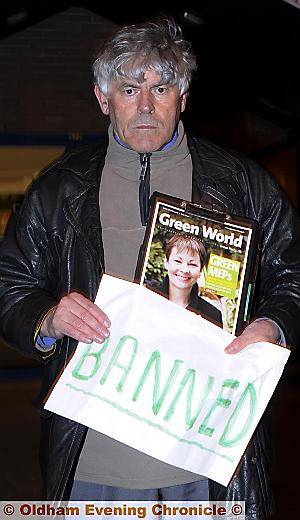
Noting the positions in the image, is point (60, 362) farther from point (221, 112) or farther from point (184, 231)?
point (221, 112)

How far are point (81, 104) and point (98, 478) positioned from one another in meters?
6.95

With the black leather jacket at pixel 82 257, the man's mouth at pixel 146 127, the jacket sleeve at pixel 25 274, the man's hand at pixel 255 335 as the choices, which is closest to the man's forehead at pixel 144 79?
the man's mouth at pixel 146 127

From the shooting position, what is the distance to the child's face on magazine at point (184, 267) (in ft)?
6.79

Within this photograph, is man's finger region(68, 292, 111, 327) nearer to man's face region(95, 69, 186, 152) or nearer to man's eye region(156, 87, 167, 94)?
man's face region(95, 69, 186, 152)

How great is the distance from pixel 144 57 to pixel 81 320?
2.19 ft

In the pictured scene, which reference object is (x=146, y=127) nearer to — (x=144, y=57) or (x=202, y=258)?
(x=144, y=57)

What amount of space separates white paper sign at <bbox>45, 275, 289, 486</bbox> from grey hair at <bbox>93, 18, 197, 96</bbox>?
53 centimetres

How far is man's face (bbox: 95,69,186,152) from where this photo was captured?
224cm

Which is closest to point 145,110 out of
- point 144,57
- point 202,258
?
point 144,57

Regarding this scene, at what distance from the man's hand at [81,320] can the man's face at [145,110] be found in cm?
43

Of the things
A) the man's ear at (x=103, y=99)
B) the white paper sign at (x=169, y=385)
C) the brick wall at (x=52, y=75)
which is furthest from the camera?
the brick wall at (x=52, y=75)

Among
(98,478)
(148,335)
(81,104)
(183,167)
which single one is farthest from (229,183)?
(81,104)

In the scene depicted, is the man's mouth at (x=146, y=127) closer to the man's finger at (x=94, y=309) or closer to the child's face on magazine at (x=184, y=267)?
the child's face on magazine at (x=184, y=267)

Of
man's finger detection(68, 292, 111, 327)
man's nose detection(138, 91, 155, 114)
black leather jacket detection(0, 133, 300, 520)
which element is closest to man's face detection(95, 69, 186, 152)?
man's nose detection(138, 91, 155, 114)
